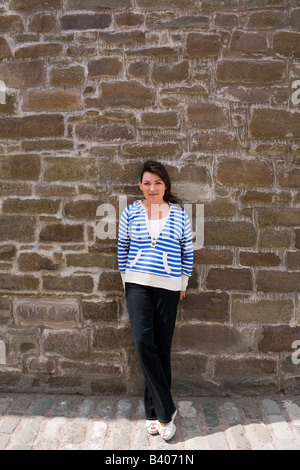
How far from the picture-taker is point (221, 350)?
10.4 ft

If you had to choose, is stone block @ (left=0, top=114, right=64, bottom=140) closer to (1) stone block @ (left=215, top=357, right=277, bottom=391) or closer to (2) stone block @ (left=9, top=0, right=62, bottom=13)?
(2) stone block @ (left=9, top=0, right=62, bottom=13)

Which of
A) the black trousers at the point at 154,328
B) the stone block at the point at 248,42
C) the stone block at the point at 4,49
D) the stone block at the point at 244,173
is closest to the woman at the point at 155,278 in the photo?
the black trousers at the point at 154,328

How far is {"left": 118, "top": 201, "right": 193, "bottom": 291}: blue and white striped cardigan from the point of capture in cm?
260

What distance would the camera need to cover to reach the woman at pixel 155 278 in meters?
2.62

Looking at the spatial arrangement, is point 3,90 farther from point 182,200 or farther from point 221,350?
point 221,350

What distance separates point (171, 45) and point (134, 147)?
0.82m

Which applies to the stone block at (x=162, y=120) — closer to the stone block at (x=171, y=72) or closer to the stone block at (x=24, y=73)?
the stone block at (x=171, y=72)

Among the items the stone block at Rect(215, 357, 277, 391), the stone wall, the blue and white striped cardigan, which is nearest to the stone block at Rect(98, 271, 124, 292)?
the stone wall

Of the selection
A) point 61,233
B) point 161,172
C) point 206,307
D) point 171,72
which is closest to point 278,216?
point 206,307

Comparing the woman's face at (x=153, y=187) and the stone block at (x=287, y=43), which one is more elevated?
the stone block at (x=287, y=43)

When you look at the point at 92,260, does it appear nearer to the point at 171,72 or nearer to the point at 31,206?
the point at 31,206

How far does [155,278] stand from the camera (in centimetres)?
260

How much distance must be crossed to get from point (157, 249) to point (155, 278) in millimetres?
193
